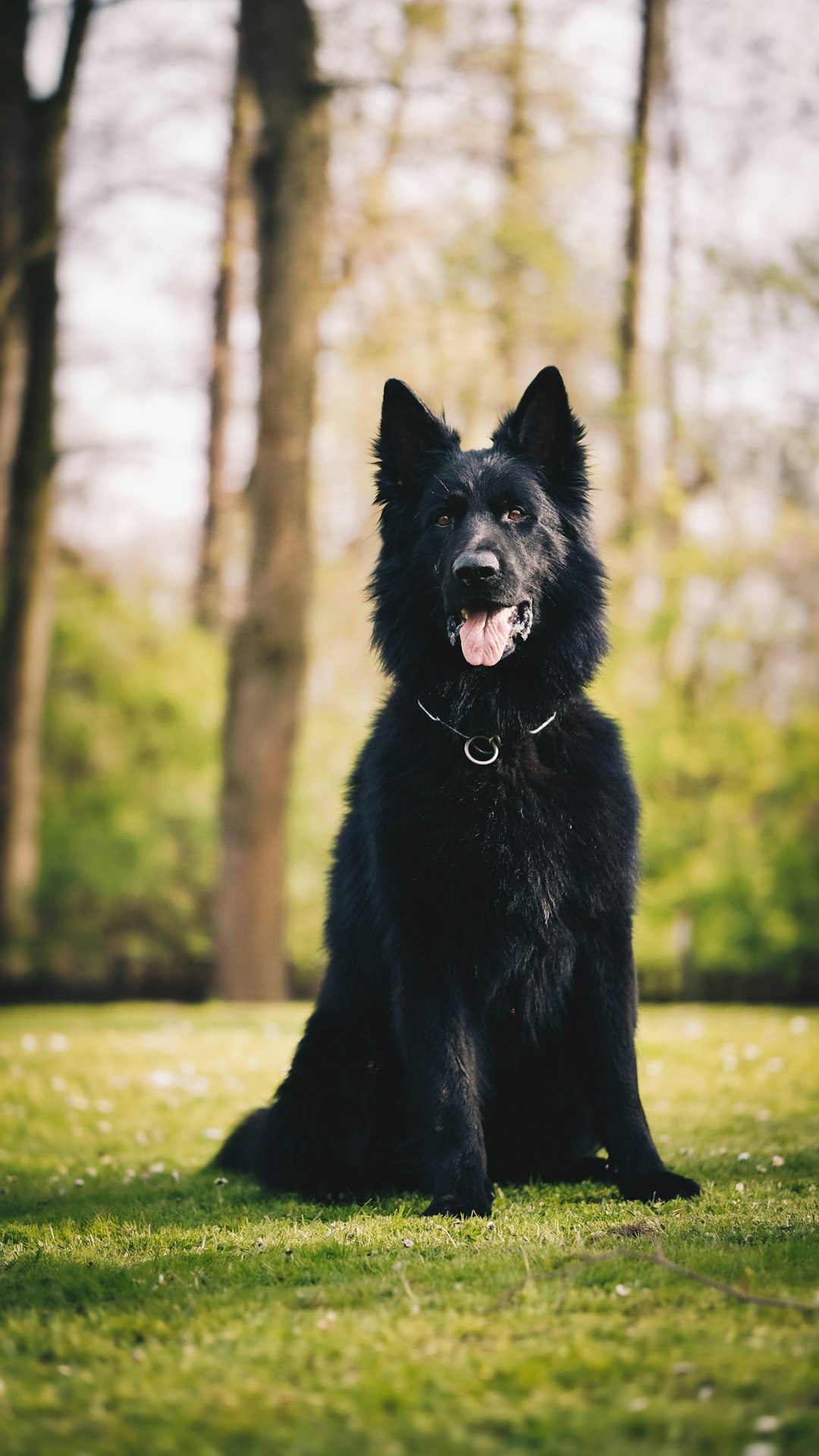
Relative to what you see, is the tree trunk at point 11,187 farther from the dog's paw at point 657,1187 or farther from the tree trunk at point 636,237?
the dog's paw at point 657,1187

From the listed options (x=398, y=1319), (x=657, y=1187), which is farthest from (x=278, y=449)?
(x=398, y=1319)

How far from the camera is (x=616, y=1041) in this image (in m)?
4.00

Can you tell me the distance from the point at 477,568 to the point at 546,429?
0.78 meters

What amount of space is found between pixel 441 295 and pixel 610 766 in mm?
12966

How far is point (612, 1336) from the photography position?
2.52 metres

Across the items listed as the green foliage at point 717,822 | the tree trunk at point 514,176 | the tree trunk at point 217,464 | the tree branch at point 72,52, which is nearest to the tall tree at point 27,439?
the tree branch at point 72,52

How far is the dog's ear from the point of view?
4.32 m

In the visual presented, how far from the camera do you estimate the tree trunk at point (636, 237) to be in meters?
15.6

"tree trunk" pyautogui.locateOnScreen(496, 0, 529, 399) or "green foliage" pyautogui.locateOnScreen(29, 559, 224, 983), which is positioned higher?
"tree trunk" pyautogui.locateOnScreen(496, 0, 529, 399)

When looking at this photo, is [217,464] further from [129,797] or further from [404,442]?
[404,442]

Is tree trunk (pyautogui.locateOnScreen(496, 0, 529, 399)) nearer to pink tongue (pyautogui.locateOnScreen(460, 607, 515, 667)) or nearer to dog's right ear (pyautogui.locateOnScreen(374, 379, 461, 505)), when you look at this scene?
dog's right ear (pyautogui.locateOnScreen(374, 379, 461, 505))

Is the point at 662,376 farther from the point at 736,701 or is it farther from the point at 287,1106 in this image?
the point at 287,1106

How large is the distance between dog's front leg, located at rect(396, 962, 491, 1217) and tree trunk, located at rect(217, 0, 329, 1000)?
7952mm

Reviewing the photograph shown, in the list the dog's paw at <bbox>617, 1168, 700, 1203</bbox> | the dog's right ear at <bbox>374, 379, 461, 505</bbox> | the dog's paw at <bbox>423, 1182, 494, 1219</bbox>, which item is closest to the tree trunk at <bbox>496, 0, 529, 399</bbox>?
the dog's right ear at <bbox>374, 379, 461, 505</bbox>
